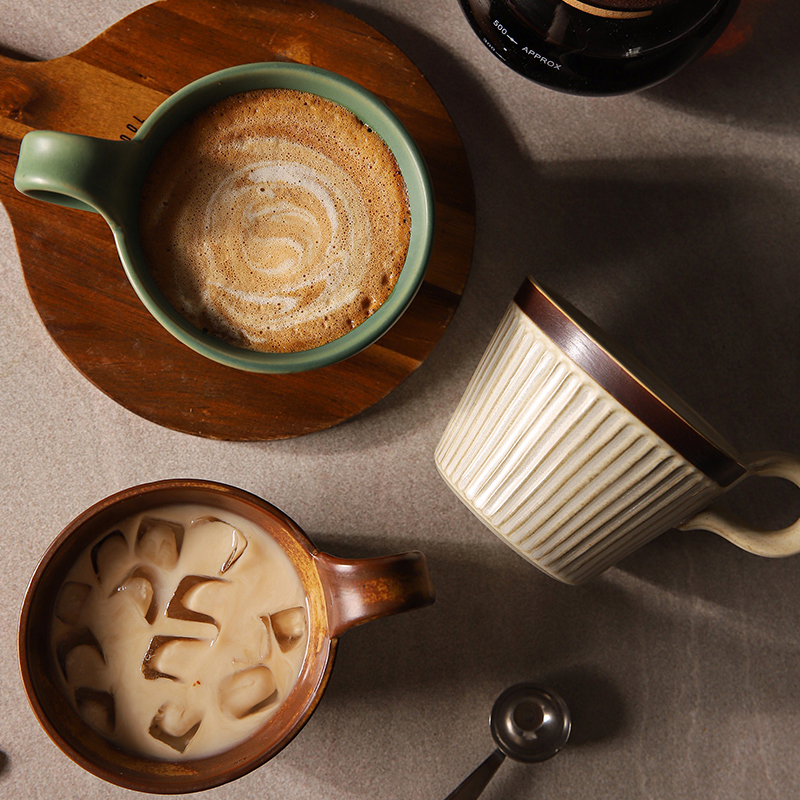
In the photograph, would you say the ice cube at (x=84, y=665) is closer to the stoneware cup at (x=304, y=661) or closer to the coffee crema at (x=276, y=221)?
the stoneware cup at (x=304, y=661)

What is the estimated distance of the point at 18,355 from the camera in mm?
949

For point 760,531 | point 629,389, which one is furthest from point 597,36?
point 760,531

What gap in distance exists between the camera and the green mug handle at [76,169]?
0.65m

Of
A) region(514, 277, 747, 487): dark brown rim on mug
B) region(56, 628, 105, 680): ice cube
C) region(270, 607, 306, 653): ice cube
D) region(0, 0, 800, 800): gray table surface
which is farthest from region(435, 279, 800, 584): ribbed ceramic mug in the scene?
region(56, 628, 105, 680): ice cube

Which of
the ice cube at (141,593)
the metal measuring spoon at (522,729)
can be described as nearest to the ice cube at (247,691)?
the ice cube at (141,593)

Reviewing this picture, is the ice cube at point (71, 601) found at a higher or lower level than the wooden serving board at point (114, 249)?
lower

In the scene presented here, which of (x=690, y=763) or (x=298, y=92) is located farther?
(x=690, y=763)

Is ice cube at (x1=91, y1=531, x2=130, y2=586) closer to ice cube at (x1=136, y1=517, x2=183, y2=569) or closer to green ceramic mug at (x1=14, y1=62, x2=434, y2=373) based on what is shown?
ice cube at (x1=136, y1=517, x2=183, y2=569)

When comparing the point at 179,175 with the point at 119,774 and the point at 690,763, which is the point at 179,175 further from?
the point at 690,763

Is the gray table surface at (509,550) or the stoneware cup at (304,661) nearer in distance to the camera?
the stoneware cup at (304,661)

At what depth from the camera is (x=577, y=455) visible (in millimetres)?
739

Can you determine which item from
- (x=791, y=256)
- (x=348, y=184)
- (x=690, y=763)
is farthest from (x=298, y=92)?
(x=690, y=763)

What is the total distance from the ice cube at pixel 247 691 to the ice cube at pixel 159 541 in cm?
17

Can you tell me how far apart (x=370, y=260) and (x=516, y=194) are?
269mm
